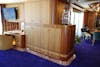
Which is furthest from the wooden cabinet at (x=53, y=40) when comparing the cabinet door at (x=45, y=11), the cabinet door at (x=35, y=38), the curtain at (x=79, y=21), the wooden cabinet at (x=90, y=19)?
the wooden cabinet at (x=90, y=19)

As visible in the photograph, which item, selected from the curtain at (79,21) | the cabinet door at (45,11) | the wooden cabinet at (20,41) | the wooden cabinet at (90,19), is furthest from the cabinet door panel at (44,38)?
the wooden cabinet at (90,19)

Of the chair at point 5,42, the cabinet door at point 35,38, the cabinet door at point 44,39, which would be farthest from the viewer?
the chair at point 5,42

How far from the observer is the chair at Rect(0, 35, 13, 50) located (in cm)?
525

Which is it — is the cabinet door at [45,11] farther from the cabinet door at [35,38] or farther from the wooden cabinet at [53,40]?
the cabinet door at [35,38]

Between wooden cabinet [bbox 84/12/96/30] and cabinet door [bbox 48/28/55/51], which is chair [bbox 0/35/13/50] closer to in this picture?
cabinet door [bbox 48/28/55/51]

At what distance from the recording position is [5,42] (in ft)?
17.4

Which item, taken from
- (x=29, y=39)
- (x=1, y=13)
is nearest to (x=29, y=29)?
(x=29, y=39)

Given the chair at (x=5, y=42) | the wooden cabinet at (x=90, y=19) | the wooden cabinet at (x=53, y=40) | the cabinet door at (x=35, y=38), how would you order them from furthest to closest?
1. the wooden cabinet at (x=90, y=19)
2. the chair at (x=5, y=42)
3. the cabinet door at (x=35, y=38)
4. the wooden cabinet at (x=53, y=40)

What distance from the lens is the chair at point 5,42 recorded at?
525cm

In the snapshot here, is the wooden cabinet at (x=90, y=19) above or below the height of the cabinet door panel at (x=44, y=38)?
above

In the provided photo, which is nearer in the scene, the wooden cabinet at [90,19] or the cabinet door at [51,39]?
the cabinet door at [51,39]

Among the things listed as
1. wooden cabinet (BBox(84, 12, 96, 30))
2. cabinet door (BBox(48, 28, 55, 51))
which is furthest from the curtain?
cabinet door (BBox(48, 28, 55, 51))

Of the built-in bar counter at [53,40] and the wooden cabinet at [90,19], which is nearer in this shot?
the built-in bar counter at [53,40]

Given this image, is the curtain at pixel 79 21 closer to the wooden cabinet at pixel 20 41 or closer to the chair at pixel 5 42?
the wooden cabinet at pixel 20 41
